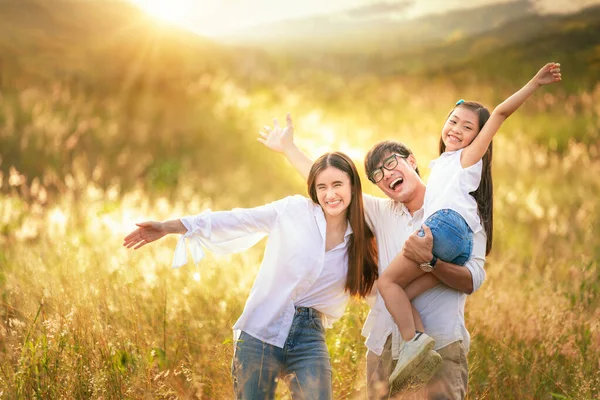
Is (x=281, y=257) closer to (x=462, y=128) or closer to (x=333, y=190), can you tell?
(x=333, y=190)

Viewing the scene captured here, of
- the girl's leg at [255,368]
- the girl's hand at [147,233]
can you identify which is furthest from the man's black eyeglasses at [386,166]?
the girl's hand at [147,233]

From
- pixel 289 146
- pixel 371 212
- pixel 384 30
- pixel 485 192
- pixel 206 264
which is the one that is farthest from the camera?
pixel 384 30

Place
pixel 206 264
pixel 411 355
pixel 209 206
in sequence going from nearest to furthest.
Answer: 1. pixel 411 355
2. pixel 206 264
3. pixel 209 206

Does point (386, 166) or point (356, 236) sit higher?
point (386, 166)

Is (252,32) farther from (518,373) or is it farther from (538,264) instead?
(518,373)

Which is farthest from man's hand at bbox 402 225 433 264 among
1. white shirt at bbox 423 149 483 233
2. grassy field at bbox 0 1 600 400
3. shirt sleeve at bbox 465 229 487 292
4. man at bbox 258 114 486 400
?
grassy field at bbox 0 1 600 400

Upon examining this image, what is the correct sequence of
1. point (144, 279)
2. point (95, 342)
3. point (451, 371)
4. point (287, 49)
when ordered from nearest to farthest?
point (451, 371)
point (95, 342)
point (144, 279)
point (287, 49)

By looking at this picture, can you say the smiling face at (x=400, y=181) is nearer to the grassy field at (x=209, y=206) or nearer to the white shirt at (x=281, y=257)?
the white shirt at (x=281, y=257)

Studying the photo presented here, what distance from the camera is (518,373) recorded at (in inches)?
155

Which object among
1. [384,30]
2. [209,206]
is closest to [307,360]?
[209,206]

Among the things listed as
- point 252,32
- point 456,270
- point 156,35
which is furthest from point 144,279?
point 252,32

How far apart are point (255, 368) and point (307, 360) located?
0.26m

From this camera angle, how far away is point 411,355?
2742 mm

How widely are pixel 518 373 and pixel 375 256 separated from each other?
53.2 inches
